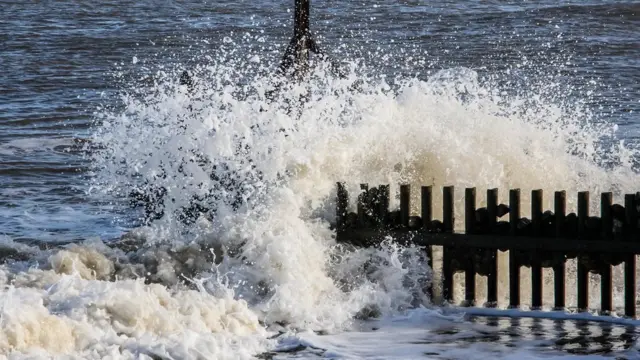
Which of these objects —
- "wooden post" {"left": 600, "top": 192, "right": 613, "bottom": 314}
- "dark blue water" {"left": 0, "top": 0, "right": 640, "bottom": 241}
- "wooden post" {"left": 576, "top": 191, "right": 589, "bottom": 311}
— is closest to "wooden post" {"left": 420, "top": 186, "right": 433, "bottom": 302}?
"wooden post" {"left": 576, "top": 191, "right": 589, "bottom": 311}

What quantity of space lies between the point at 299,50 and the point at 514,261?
14.3ft

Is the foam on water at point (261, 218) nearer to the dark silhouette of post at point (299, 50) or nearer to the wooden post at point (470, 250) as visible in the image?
the dark silhouette of post at point (299, 50)

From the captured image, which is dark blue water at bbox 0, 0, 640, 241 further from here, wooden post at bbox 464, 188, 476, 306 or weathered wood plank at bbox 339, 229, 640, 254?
wooden post at bbox 464, 188, 476, 306

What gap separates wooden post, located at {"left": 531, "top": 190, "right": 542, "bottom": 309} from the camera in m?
9.14

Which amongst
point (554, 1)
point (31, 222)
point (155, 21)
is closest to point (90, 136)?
point (31, 222)

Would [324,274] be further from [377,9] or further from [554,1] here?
[554,1]

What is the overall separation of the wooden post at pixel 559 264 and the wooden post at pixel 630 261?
0.46 m

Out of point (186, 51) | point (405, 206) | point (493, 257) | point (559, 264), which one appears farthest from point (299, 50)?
point (186, 51)

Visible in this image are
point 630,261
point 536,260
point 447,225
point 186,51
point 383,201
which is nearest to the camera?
point 630,261

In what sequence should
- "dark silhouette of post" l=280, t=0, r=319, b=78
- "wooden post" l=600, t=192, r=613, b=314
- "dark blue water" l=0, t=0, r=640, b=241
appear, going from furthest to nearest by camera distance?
1. "dark blue water" l=0, t=0, r=640, b=241
2. "dark silhouette of post" l=280, t=0, r=319, b=78
3. "wooden post" l=600, t=192, r=613, b=314

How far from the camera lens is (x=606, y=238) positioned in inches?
352

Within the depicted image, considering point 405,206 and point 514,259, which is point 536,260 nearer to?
point 514,259

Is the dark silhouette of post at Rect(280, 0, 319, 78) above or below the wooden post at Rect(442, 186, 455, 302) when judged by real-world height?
above

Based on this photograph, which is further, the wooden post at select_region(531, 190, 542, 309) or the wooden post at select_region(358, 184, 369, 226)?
the wooden post at select_region(358, 184, 369, 226)
